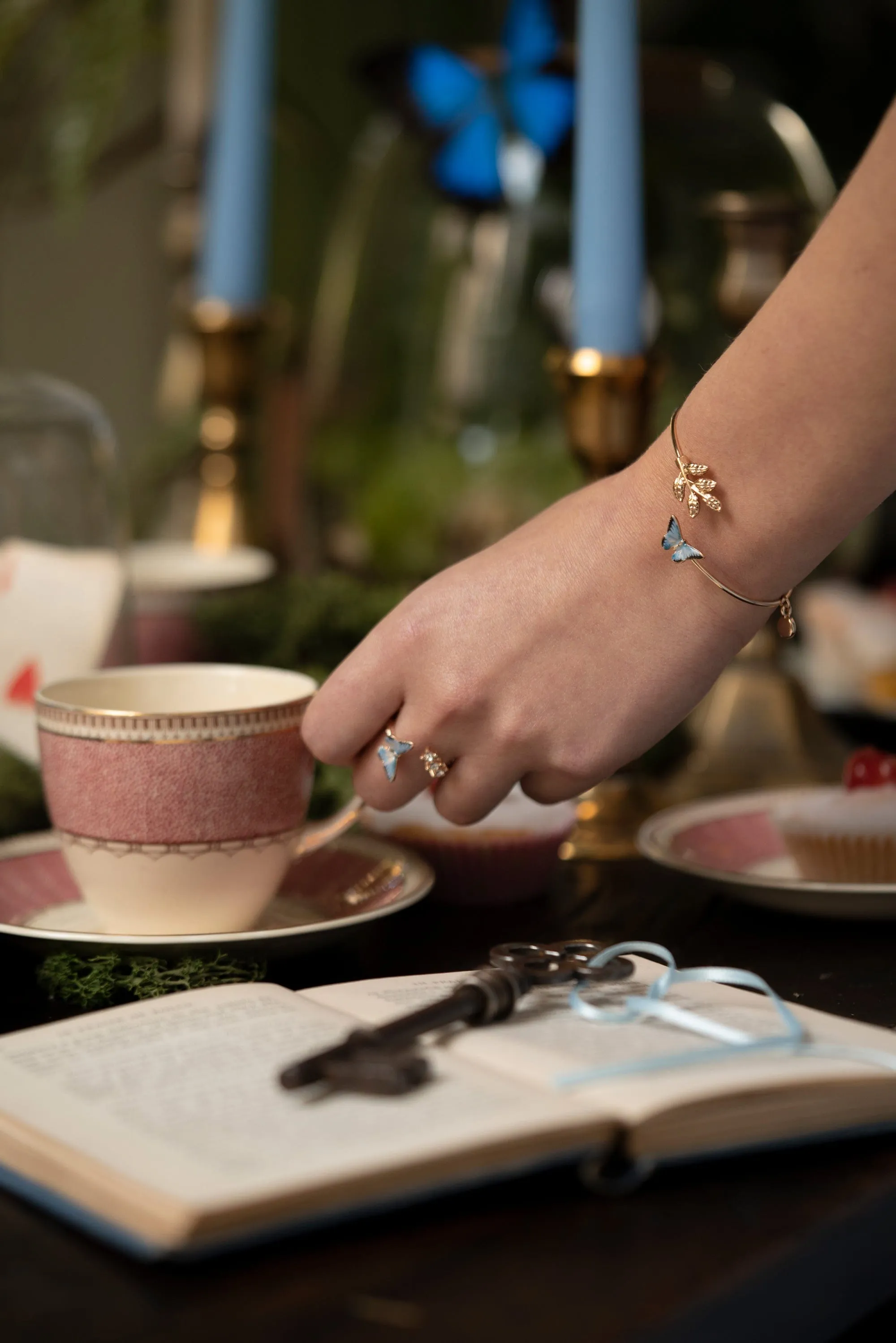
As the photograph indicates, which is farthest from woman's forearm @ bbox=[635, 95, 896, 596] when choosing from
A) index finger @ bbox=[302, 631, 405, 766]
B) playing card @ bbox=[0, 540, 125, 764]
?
playing card @ bbox=[0, 540, 125, 764]

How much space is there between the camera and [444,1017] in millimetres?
472

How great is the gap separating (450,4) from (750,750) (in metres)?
1.67

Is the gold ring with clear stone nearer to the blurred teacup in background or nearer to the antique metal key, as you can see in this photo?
the antique metal key

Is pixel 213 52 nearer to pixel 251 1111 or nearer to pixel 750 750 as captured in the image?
pixel 750 750

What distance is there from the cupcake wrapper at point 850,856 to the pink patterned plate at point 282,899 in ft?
0.63

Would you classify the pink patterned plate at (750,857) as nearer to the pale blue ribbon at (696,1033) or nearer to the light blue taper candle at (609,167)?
the pale blue ribbon at (696,1033)

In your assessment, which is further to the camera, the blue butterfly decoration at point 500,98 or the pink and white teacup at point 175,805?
the blue butterfly decoration at point 500,98

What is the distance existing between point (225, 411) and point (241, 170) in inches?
7.7

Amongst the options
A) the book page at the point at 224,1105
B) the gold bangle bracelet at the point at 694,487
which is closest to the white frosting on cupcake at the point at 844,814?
the gold bangle bracelet at the point at 694,487

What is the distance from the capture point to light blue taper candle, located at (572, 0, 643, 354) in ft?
2.65

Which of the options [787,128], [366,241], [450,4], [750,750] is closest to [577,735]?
[750,750]

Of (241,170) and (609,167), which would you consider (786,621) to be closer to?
(609,167)

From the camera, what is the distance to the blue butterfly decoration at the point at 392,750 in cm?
64

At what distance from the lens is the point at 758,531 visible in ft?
1.93
